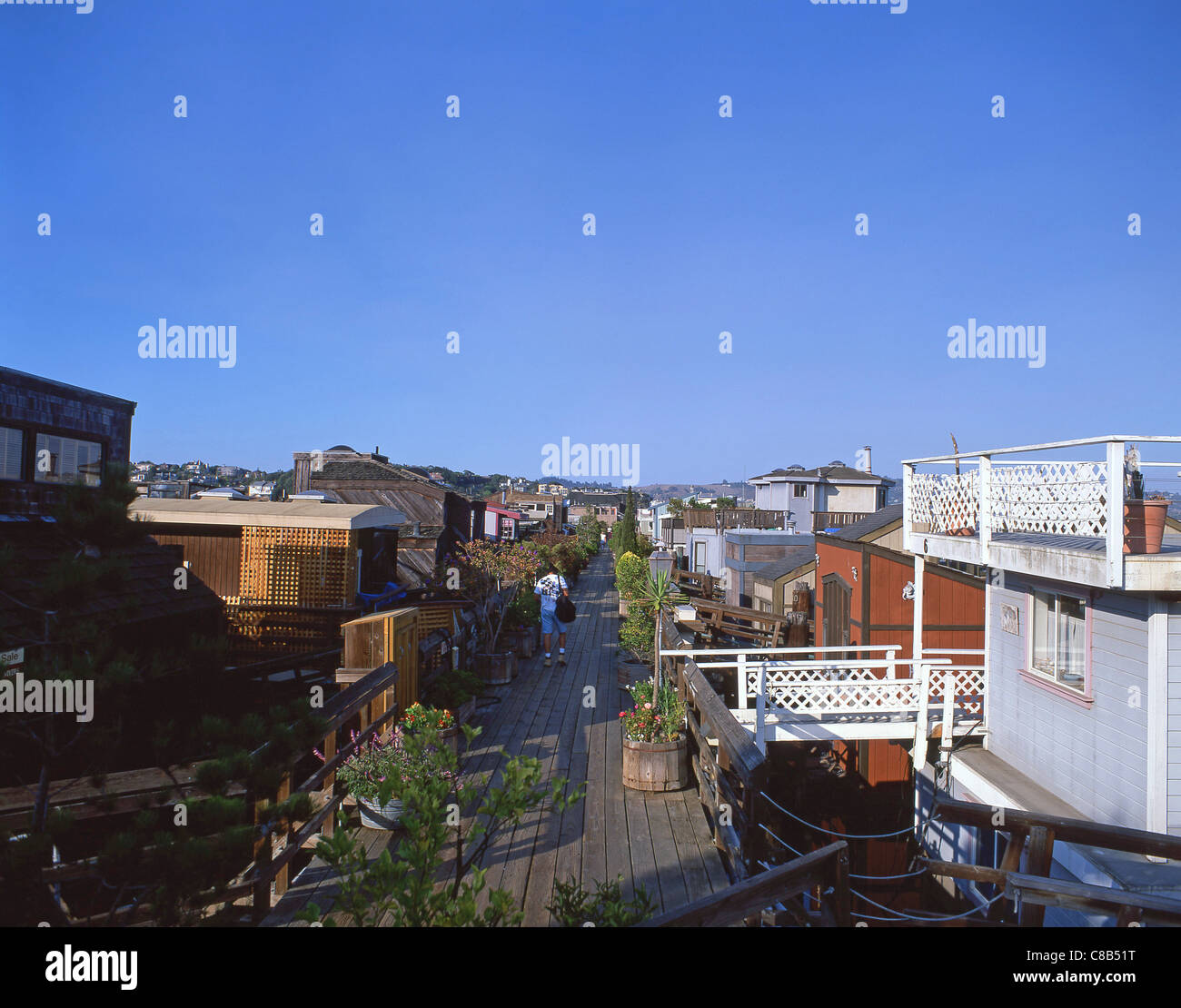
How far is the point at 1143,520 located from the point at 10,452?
11840 mm

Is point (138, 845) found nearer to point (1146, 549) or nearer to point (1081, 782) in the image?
point (1146, 549)

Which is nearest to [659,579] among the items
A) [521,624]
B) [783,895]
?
[521,624]

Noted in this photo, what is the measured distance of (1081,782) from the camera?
7.33 metres

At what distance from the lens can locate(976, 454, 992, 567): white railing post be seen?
8.50m

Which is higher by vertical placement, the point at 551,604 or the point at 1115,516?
the point at 1115,516

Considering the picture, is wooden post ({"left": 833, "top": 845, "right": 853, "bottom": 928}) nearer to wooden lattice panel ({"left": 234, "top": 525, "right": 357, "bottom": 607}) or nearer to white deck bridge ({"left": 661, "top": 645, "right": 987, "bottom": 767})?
white deck bridge ({"left": 661, "top": 645, "right": 987, "bottom": 767})

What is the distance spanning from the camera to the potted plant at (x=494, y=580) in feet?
37.6

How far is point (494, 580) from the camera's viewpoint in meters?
13.2

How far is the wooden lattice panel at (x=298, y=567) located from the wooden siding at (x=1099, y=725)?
836cm

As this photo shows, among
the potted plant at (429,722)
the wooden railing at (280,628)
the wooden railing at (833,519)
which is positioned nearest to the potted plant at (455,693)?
the potted plant at (429,722)

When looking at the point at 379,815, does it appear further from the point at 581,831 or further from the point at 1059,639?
the point at 1059,639

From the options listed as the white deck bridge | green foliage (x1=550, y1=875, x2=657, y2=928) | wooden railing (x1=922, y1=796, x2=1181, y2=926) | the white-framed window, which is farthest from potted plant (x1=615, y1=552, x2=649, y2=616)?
green foliage (x1=550, y1=875, x2=657, y2=928)

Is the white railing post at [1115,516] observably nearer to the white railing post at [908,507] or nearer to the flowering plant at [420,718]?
the white railing post at [908,507]
